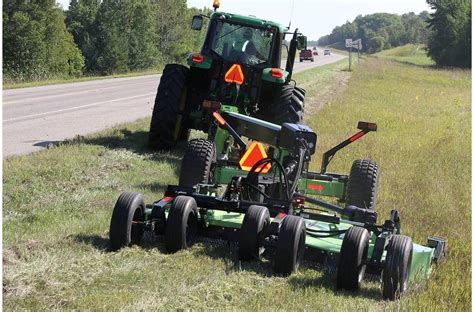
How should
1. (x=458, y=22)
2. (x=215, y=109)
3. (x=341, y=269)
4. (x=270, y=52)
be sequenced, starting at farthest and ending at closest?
(x=458, y=22) → (x=270, y=52) → (x=215, y=109) → (x=341, y=269)

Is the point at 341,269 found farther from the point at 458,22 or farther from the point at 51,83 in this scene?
the point at 458,22

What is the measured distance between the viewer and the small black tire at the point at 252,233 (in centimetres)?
545

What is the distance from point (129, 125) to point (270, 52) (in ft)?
13.8

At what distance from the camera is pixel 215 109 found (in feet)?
24.8

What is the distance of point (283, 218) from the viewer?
560 cm

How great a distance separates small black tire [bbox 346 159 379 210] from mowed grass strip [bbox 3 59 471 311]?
484 millimetres

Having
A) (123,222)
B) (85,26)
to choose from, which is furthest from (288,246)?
(85,26)

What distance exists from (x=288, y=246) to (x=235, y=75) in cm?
570

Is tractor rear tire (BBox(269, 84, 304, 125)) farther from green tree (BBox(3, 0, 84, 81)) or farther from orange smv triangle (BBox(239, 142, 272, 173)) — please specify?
green tree (BBox(3, 0, 84, 81))

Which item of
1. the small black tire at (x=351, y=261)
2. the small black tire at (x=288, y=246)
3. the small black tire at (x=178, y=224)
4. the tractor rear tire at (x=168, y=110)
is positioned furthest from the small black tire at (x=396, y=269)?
the tractor rear tire at (x=168, y=110)

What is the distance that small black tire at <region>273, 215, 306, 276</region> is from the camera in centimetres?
524

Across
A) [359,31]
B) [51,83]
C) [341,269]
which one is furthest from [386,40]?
[341,269]

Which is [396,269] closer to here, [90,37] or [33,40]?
[33,40]

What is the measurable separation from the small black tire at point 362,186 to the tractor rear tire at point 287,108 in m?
3.21
